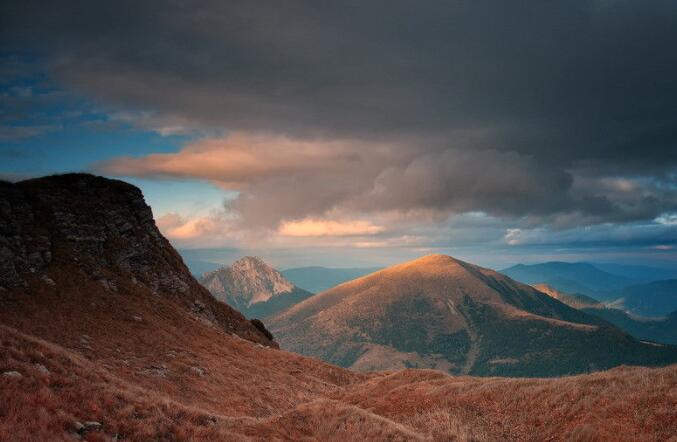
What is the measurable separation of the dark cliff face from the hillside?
8.2 inches

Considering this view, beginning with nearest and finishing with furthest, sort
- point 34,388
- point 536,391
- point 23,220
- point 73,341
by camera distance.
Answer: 1. point 34,388
2. point 536,391
3. point 73,341
4. point 23,220

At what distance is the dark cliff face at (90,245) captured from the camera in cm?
4538

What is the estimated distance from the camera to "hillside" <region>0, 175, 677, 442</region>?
17375 millimetres

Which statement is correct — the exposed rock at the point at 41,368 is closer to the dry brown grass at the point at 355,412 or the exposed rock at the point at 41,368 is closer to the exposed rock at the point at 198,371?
the dry brown grass at the point at 355,412

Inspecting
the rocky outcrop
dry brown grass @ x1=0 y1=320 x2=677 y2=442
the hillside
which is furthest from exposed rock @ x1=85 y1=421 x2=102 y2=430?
the rocky outcrop

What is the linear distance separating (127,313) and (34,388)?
98.1 feet

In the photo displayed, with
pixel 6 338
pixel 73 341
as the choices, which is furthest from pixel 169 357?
pixel 6 338

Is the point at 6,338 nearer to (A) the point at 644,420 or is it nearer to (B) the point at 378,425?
(B) the point at 378,425

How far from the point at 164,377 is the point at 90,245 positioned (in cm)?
2884

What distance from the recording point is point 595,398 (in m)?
20.5

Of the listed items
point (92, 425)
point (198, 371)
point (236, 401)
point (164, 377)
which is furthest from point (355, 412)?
point (198, 371)

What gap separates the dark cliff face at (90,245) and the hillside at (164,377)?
0.68 feet

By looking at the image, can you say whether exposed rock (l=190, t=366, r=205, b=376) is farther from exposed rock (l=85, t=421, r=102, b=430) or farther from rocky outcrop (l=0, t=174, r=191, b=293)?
exposed rock (l=85, t=421, r=102, b=430)

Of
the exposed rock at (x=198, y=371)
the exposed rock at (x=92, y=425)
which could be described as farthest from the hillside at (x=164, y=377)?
the exposed rock at (x=198, y=371)
